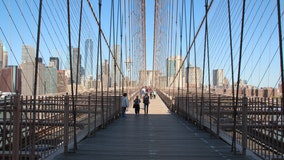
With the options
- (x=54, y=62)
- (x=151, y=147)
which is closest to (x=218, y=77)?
(x=54, y=62)

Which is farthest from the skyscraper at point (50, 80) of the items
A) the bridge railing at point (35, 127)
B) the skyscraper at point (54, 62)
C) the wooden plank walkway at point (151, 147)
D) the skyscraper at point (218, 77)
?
the skyscraper at point (218, 77)

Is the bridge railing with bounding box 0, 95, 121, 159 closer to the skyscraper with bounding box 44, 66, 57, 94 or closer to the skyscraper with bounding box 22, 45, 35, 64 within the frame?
the skyscraper with bounding box 22, 45, 35, 64

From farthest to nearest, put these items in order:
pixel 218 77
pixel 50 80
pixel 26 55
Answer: pixel 218 77 → pixel 50 80 → pixel 26 55

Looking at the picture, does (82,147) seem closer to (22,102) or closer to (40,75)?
(22,102)

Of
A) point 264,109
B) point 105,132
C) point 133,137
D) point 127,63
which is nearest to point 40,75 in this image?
point 105,132

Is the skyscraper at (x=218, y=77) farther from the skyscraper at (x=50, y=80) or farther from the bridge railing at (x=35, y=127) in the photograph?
the bridge railing at (x=35, y=127)

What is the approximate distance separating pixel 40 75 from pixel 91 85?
40.3ft

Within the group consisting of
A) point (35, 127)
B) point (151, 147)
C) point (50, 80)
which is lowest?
point (151, 147)

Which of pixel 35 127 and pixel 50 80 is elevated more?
pixel 50 80

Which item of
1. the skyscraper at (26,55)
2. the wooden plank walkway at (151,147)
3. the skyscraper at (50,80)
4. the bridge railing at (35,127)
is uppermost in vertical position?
the skyscraper at (26,55)

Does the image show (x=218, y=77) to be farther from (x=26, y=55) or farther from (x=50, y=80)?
(x=26, y=55)

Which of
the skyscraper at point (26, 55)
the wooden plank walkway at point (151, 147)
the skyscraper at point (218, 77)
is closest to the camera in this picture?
the wooden plank walkway at point (151, 147)

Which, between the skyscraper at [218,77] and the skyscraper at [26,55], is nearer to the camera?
the skyscraper at [26,55]

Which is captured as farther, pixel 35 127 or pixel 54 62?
pixel 54 62
